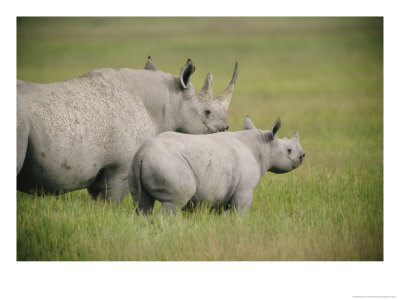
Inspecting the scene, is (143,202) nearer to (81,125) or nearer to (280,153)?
(81,125)

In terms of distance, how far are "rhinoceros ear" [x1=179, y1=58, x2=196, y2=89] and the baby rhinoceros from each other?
2.52ft

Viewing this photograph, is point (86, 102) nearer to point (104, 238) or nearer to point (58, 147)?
point (58, 147)

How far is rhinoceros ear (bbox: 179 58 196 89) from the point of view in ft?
21.8

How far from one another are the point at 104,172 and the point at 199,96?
1.71 m

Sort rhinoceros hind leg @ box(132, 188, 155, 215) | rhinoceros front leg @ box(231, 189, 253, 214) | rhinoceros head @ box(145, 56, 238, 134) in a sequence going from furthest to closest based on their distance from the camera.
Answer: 1. rhinoceros head @ box(145, 56, 238, 134)
2. rhinoceros front leg @ box(231, 189, 253, 214)
3. rhinoceros hind leg @ box(132, 188, 155, 215)

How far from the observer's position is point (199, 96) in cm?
747

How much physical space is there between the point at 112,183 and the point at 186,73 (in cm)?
146

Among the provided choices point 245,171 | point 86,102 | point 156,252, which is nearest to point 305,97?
point 245,171

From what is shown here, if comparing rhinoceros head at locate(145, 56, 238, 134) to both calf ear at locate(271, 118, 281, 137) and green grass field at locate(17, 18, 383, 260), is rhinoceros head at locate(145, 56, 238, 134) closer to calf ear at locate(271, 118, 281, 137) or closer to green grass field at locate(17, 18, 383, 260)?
green grass field at locate(17, 18, 383, 260)

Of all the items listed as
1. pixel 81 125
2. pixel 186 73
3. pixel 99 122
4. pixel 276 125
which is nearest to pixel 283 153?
pixel 276 125

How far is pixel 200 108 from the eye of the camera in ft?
23.7

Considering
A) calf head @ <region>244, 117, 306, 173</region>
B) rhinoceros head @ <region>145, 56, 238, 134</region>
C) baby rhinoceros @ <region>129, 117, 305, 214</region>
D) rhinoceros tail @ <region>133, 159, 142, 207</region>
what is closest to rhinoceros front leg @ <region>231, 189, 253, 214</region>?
baby rhinoceros @ <region>129, 117, 305, 214</region>

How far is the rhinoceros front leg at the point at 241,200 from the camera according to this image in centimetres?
633

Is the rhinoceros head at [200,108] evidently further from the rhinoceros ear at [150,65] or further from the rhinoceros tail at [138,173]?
the rhinoceros tail at [138,173]
